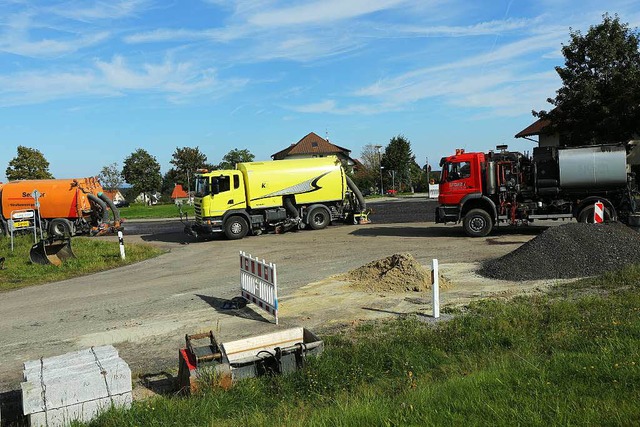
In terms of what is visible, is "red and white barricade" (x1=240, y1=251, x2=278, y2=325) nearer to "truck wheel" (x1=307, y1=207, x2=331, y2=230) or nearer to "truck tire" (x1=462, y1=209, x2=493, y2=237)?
"truck tire" (x1=462, y1=209, x2=493, y2=237)

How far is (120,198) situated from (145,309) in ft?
322

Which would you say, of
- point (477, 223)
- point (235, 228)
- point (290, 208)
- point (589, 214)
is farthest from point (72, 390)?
point (290, 208)

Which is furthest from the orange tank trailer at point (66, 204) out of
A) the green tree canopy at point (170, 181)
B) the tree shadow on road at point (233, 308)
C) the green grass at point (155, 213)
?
the green tree canopy at point (170, 181)

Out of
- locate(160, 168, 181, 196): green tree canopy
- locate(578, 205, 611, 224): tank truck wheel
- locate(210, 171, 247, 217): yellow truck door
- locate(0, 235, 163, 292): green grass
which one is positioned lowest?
locate(0, 235, 163, 292): green grass

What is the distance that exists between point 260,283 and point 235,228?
13.5 meters

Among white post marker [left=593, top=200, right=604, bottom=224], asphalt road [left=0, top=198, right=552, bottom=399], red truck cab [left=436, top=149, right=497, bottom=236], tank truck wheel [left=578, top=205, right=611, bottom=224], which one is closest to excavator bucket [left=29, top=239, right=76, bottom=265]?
asphalt road [left=0, top=198, right=552, bottom=399]

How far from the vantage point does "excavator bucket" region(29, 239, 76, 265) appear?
1730 centimetres

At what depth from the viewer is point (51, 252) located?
17859mm

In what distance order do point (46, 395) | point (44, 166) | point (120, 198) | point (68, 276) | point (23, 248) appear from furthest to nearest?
point (120, 198) → point (44, 166) → point (23, 248) → point (68, 276) → point (46, 395)

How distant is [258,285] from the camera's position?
30.9ft

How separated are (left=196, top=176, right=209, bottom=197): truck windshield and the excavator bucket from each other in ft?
19.7

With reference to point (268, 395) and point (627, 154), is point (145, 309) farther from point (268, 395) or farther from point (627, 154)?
point (627, 154)

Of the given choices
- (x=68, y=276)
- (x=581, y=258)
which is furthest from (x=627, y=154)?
(x=68, y=276)

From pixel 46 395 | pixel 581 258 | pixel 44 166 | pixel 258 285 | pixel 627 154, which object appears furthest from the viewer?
pixel 44 166
